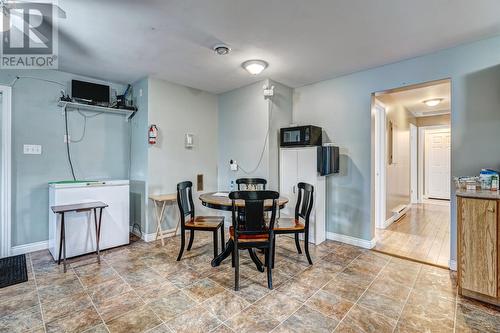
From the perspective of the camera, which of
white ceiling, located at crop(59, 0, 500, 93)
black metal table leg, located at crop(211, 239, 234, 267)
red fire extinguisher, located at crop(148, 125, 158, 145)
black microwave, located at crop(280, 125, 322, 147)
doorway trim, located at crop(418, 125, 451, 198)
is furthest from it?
doorway trim, located at crop(418, 125, 451, 198)

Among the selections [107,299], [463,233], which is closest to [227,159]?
[107,299]

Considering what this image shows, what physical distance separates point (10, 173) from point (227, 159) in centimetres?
295

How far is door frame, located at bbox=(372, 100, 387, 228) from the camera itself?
430cm

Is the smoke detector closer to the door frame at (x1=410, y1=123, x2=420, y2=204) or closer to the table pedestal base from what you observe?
the table pedestal base

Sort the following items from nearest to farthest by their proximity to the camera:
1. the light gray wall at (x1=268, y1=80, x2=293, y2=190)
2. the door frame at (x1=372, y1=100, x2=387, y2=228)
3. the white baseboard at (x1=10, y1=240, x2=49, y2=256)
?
the white baseboard at (x1=10, y1=240, x2=49, y2=256), the light gray wall at (x1=268, y1=80, x2=293, y2=190), the door frame at (x1=372, y1=100, x2=387, y2=228)

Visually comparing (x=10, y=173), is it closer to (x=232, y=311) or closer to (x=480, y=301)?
(x=232, y=311)

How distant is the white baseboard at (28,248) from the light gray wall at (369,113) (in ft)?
13.2

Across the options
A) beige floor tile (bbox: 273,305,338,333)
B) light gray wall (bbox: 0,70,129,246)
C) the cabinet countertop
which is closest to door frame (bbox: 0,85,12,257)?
light gray wall (bbox: 0,70,129,246)

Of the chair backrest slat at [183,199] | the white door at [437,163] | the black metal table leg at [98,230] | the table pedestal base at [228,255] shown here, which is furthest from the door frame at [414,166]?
the black metal table leg at [98,230]

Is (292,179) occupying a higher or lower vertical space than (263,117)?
lower

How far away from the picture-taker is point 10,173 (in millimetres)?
3018

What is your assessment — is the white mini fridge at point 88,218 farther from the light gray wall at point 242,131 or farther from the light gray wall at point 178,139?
the light gray wall at point 242,131

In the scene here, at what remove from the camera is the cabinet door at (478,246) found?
2018mm

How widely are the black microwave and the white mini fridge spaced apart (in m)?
2.42
